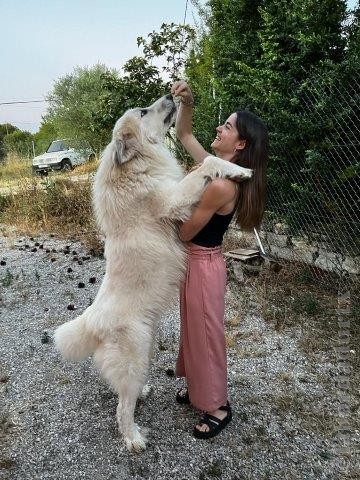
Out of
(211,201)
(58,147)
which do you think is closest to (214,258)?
(211,201)

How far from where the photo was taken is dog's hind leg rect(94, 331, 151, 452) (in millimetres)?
2531

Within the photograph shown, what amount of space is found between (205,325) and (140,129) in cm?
139

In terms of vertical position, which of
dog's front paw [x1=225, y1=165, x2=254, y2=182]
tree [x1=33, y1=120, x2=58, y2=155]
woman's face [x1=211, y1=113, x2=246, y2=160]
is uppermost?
tree [x1=33, y1=120, x2=58, y2=155]

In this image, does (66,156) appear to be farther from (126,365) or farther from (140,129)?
(126,365)

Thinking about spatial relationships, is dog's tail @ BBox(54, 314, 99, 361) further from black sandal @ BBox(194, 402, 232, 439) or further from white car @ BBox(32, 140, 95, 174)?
white car @ BBox(32, 140, 95, 174)

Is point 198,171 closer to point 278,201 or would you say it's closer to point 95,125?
point 278,201

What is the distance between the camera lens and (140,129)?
9.23 ft

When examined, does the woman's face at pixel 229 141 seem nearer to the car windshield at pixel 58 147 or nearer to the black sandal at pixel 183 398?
the black sandal at pixel 183 398

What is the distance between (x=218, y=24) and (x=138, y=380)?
567cm

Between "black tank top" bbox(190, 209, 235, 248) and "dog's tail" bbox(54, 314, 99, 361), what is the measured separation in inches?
35.3

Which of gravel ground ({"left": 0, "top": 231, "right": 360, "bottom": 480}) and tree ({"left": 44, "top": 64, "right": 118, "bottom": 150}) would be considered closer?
gravel ground ({"left": 0, "top": 231, "right": 360, "bottom": 480})

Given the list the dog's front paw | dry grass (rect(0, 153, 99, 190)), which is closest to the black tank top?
the dog's front paw

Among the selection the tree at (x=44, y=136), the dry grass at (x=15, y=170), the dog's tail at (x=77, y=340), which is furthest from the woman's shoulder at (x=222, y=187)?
the tree at (x=44, y=136)

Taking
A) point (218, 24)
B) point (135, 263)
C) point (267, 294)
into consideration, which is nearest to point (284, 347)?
point (267, 294)
